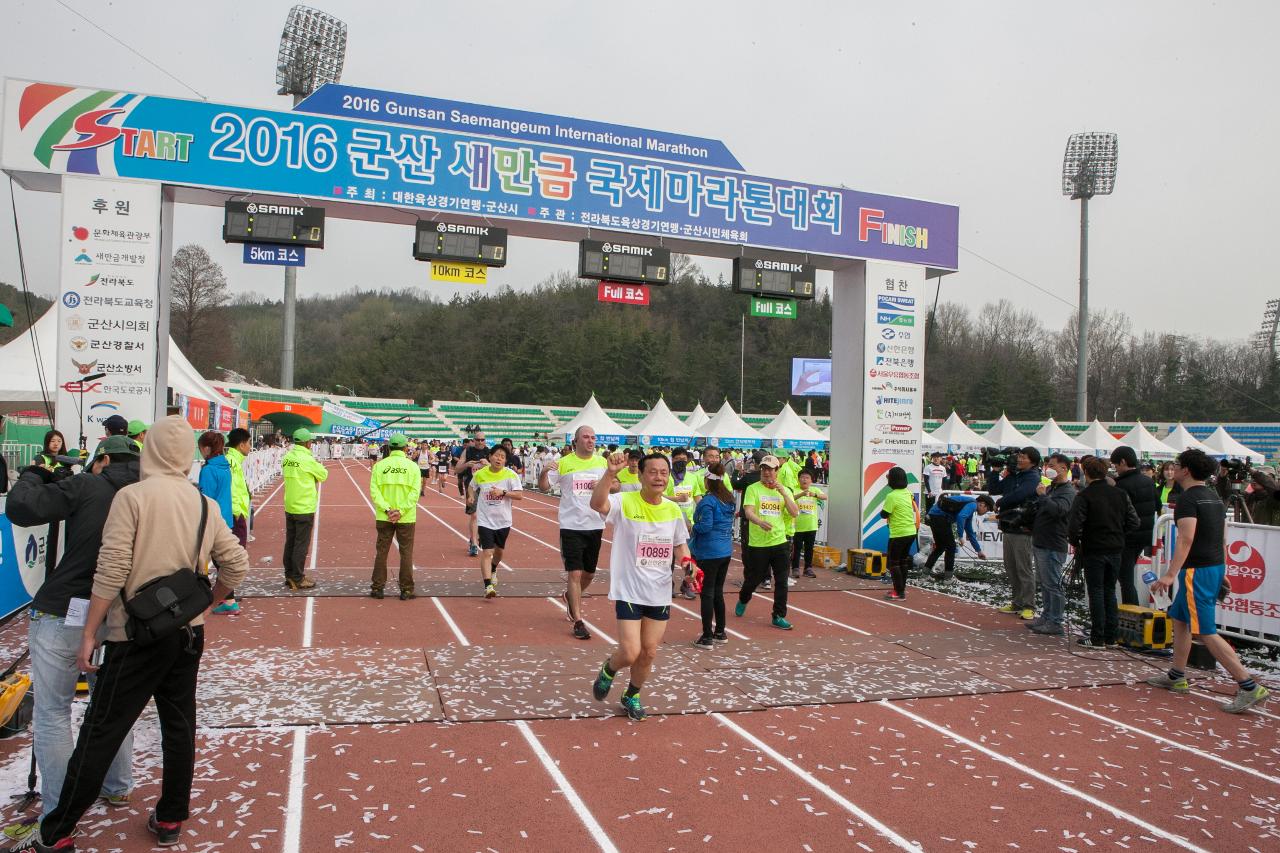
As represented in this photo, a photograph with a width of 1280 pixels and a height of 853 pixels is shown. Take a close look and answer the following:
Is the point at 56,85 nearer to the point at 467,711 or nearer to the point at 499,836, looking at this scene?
the point at 467,711

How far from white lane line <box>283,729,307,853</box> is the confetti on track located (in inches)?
0.9

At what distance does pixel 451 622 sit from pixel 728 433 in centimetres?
2406

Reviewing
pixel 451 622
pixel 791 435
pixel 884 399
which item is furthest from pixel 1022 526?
pixel 791 435

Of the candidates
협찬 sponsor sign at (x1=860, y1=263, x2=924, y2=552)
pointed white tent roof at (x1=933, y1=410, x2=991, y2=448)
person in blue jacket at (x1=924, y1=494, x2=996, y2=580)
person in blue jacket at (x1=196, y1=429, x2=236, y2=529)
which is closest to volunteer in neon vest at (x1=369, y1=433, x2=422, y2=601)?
person in blue jacket at (x1=196, y1=429, x2=236, y2=529)

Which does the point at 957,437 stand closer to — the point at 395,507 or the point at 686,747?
the point at 395,507

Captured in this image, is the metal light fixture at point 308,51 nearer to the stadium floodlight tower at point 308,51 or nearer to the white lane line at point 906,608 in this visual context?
the stadium floodlight tower at point 308,51

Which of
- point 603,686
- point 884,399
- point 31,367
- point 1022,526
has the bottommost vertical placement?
point 603,686

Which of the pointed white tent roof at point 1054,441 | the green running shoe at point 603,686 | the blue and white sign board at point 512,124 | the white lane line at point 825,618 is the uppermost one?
the blue and white sign board at point 512,124

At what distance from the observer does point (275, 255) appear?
11688 millimetres

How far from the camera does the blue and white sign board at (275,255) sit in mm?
11570

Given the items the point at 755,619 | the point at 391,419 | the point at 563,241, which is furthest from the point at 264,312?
the point at 755,619

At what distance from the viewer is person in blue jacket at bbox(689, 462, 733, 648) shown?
7.78 metres

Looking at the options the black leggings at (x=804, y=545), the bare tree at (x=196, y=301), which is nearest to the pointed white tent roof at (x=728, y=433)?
the black leggings at (x=804, y=545)

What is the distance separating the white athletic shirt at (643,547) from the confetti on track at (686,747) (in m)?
0.88
